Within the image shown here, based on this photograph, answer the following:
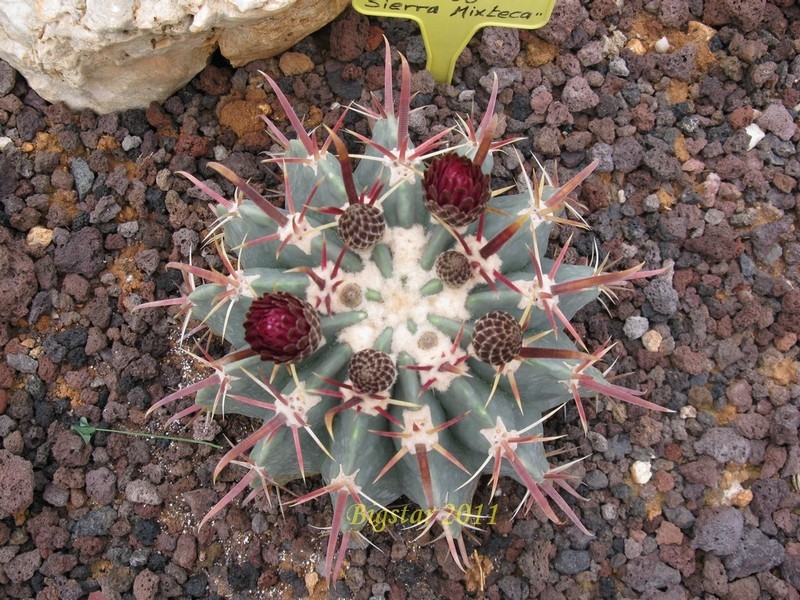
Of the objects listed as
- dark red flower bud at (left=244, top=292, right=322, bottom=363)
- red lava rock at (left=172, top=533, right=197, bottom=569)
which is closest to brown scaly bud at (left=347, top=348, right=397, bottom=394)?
dark red flower bud at (left=244, top=292, right=322, bottom=363)

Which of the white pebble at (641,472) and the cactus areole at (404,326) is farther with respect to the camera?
the white pebble at (641,472)

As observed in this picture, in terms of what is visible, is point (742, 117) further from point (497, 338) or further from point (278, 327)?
point (278, 327)

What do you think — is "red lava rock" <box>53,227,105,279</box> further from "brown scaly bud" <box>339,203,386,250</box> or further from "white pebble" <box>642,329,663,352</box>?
"white pebble" <box>642,329,663,352</box>

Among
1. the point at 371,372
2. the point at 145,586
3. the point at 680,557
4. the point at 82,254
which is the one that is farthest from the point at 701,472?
the point at 82,254

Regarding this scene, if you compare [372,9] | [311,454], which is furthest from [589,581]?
[372,9]

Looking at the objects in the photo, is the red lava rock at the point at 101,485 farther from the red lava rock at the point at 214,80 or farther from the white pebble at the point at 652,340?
the white pebble at the point at 652,340

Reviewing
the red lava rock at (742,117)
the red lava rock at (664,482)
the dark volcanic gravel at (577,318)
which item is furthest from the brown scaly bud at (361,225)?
the red lava rock at (742,117)

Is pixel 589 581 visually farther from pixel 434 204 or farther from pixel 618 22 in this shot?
pixel 618 22
